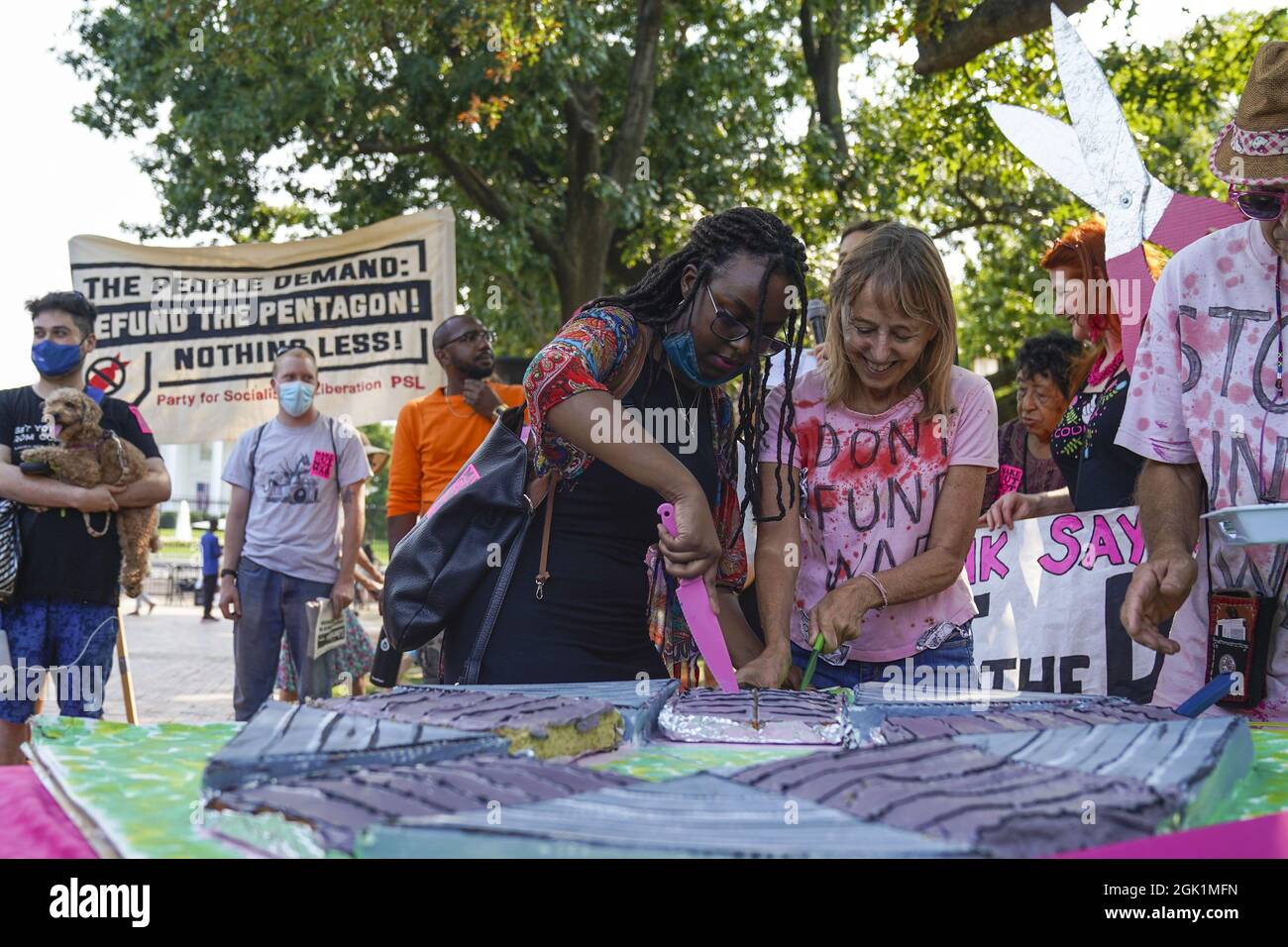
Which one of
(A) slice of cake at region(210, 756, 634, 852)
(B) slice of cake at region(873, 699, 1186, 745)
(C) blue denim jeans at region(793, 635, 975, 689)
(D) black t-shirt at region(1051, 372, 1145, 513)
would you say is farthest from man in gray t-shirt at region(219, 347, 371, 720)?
(A) slice of cake at region(210, 756, 634, 852)

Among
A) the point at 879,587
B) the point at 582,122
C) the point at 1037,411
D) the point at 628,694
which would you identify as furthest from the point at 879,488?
the point at 582,122

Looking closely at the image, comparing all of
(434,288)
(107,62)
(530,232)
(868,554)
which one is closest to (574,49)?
(530,232)

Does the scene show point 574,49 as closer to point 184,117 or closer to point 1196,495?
point 184,117

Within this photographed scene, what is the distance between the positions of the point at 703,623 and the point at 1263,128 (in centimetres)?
139

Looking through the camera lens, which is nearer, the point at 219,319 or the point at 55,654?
the point at 55,654

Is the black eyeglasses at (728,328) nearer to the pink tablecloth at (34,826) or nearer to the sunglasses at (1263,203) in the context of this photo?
the sunglasses at (1263,203)

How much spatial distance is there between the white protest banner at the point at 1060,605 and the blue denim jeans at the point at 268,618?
3.29 metres

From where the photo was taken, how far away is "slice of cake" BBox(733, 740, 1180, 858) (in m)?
1.21

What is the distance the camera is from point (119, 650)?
520 cm

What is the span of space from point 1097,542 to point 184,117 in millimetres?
10790

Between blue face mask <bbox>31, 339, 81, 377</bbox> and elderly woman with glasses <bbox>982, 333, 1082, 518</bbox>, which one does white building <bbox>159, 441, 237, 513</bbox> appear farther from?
elderly woman with glasses <bbox>982, 333, 1082, 518</bbox>

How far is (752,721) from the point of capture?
74.6 inches

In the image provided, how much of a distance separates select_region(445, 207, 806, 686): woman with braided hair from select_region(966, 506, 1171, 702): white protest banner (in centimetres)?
167

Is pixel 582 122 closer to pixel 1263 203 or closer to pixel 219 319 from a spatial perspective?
pixel 219 319
